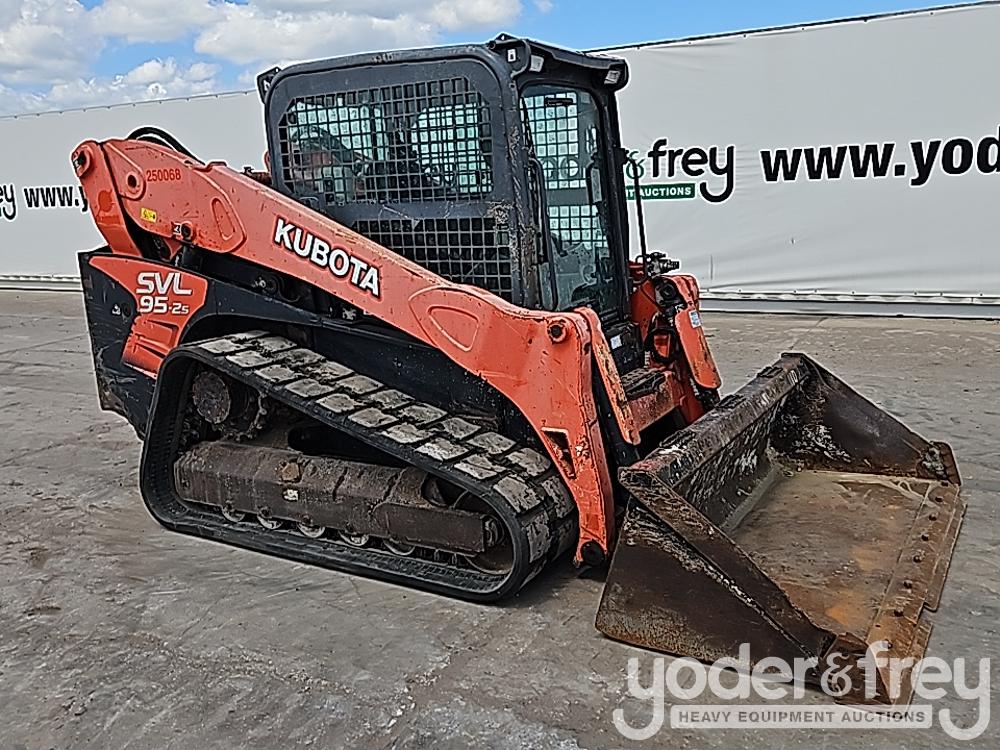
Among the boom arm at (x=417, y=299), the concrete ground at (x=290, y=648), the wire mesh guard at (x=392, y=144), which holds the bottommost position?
the concrete ground at (x=290, y=648)

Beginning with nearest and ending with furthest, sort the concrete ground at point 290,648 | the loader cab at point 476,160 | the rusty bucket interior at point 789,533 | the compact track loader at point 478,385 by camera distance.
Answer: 1. the concrete ground at point 290,648
2. the rusty bucket interior at point 789,533
3. the compact track loader at point 478,385
4. the loader cab at point 476,160

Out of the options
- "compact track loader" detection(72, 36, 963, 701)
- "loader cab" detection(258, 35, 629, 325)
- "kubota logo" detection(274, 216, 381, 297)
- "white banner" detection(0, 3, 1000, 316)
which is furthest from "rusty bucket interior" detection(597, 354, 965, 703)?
"white banner" detection(0, 3, 1000, 316)

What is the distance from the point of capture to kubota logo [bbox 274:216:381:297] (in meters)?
3.82

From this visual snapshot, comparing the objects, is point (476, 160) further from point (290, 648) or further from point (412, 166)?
point (290, 648)

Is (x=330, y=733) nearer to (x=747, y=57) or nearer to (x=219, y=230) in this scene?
(x=219, y=230)

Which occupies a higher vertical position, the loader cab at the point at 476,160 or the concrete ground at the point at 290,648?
the loader cab at the point at 476,160

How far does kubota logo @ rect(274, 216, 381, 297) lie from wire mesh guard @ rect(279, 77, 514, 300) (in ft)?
0.68

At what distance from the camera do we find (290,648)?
328cm

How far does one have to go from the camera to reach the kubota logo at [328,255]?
150 inches

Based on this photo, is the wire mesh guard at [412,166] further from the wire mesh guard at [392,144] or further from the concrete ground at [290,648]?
the concrete ground at [290,648]

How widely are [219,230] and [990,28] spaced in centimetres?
737

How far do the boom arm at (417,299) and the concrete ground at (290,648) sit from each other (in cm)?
54

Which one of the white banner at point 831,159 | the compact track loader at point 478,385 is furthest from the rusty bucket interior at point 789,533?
the white banner at point 831,159

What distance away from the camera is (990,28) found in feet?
28.3
